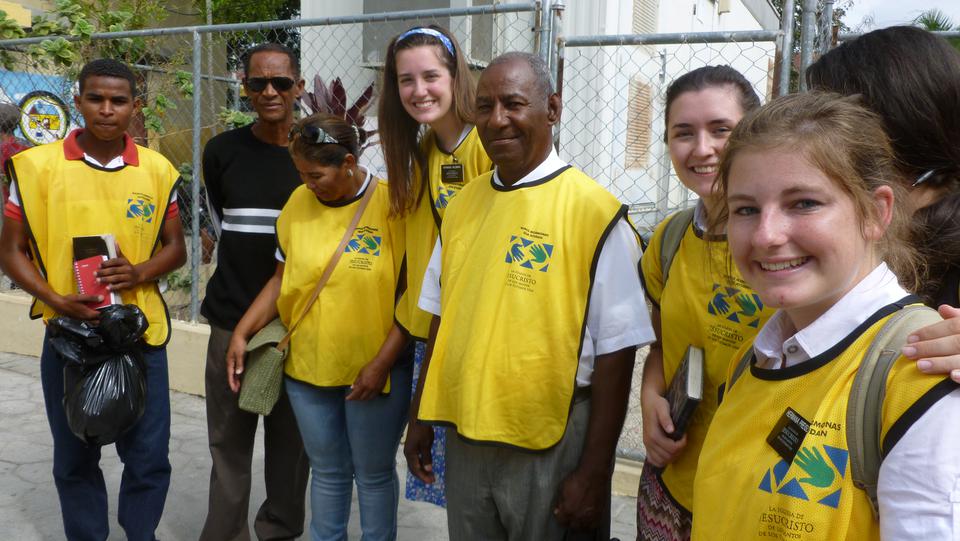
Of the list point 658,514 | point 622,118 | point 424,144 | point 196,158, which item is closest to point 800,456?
point 658,514

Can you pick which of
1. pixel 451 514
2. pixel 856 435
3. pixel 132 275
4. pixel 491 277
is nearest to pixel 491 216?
pixel 491 277

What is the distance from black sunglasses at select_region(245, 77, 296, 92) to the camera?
3.11 meters

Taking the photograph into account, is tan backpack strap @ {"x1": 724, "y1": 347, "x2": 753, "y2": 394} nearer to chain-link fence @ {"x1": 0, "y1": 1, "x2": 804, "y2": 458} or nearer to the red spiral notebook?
the red spiral notebook

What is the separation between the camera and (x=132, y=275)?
3025mm

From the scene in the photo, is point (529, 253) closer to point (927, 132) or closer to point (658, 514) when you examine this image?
point (658, 514)

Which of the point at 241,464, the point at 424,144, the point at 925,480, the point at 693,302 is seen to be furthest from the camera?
the point at 241,464

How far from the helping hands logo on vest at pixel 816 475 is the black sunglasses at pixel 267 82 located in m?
2.55

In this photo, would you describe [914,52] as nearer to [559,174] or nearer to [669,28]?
[559,174]

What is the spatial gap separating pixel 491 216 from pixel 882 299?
1.09 meters

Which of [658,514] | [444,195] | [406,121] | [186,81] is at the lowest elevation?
[658,514]

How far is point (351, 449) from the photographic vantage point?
2.80 m

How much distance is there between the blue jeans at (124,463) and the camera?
10.1ft

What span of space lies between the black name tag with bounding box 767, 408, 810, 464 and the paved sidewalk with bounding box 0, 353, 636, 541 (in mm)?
2619

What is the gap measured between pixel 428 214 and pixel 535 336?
80 centimetres
